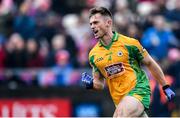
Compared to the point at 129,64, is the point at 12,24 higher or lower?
higher

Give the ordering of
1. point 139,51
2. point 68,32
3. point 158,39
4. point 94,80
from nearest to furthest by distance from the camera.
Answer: point 139,51
point 94,80
point 158,39
point 68,32

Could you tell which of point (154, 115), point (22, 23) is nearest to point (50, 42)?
point (22, 23)

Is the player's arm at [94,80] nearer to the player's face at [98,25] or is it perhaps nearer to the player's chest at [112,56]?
the player's chest at [112,56]

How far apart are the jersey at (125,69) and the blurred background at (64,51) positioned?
16.8ft

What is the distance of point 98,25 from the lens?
10.2 meters

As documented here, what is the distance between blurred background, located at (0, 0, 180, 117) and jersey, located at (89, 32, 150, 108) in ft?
16.8

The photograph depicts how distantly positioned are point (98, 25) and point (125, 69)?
695mm

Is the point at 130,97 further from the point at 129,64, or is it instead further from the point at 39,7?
the point at 39,7

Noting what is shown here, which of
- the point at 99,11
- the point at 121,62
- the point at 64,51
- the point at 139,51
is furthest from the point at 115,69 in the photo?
the point at 64,51

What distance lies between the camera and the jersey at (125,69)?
10.2 metres

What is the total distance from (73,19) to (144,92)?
30.9 ft

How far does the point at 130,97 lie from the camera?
10.0 meters

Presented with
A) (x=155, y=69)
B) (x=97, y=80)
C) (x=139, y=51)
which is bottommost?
(x=97, y=80)

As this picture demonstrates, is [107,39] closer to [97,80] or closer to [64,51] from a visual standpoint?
[97,80]
